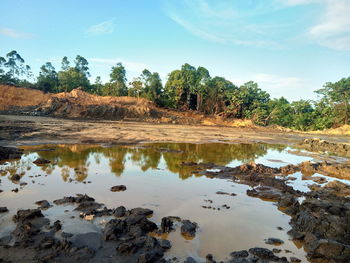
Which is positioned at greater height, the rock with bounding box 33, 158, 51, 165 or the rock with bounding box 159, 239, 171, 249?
the rock with bounding box 33, 158, 51, 165

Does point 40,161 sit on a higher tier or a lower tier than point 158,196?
higher

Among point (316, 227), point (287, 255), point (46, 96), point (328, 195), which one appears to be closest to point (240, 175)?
point (328, 195)

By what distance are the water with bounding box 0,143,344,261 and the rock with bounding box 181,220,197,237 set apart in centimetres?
15

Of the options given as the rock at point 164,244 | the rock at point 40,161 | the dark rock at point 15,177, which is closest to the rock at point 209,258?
the rock at point 164,244

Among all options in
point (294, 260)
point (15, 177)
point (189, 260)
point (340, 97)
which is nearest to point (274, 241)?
point (294, 260)

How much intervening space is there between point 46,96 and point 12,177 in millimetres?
45967

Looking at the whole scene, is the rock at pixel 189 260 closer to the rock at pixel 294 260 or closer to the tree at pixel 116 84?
the rock at pixel 294 260

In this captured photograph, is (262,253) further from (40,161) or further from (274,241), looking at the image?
(40,161)

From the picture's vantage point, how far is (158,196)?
27.1 ft

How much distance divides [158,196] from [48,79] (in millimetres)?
61705

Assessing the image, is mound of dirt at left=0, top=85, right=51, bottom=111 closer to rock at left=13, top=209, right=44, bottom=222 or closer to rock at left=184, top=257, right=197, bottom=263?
rock at left=13, top=209, right=44, bottom=222

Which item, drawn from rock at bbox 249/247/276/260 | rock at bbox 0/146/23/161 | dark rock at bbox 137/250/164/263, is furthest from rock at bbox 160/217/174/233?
rock at bbox 0/146/23/161

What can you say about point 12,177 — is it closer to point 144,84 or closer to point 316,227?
point 316,227

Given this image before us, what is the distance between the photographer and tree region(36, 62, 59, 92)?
58.5 m
